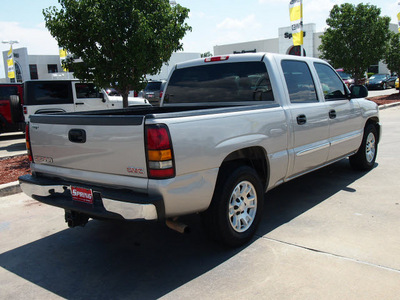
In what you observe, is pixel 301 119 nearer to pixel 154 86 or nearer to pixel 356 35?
pixel 356 35

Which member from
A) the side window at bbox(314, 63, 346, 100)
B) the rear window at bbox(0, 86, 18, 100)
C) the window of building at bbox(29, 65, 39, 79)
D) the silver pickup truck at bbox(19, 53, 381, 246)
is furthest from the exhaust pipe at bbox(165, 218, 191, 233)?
the window of building at bbox(29, 65, 39, 79)

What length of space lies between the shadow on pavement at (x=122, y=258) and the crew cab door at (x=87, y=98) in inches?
297

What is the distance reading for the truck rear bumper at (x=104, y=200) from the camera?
2.88m

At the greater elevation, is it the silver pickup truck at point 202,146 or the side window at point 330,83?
the side window at point 330,83

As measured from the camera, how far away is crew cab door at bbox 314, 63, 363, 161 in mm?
5088

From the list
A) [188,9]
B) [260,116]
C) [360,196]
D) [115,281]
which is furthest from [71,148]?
[188,9]

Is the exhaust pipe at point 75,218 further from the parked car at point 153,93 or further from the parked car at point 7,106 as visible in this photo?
the parked car at point 153,93

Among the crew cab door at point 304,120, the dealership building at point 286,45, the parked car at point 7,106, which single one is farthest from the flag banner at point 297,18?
the dealership building at point 286,45

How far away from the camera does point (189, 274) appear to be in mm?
3248

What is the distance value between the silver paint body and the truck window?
10 centimetres

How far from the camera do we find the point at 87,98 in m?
11.6

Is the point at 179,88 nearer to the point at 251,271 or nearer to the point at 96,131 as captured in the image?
the point at 96,131

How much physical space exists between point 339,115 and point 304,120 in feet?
3.59

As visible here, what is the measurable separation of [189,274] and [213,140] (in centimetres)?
120
